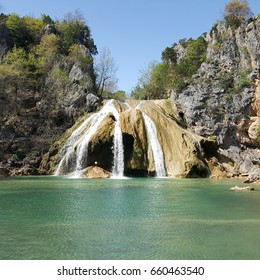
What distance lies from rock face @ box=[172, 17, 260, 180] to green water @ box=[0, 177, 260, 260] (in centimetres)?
2466

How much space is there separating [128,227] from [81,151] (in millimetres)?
24943

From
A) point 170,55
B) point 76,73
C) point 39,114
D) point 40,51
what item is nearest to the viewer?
point 39,114

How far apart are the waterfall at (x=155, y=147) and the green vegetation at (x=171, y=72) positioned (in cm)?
1190

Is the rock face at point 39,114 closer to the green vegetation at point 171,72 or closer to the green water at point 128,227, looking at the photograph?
the green vegetation at point 171,72

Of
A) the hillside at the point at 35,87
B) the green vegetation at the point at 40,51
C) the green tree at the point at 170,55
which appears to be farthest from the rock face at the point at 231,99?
the green tree at the point at 170,55

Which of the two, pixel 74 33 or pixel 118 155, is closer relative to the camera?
pixel 118 155

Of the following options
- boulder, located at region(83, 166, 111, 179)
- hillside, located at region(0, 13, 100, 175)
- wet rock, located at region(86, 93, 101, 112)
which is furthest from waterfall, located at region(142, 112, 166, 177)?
hillside, located at region(0, 13, 100, 175)

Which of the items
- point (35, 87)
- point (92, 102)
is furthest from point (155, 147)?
point (35, 87)

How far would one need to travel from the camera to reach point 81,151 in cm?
3562

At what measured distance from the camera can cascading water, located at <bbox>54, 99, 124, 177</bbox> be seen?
35.3 metres

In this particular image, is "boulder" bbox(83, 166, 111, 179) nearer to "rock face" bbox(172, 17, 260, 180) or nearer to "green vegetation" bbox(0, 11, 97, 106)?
"rock face" bbox(172, 17, 260, 180)

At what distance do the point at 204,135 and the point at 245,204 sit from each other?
2750 centimetres

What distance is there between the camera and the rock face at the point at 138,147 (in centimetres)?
3519

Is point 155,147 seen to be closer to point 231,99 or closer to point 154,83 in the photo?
point 231,99
